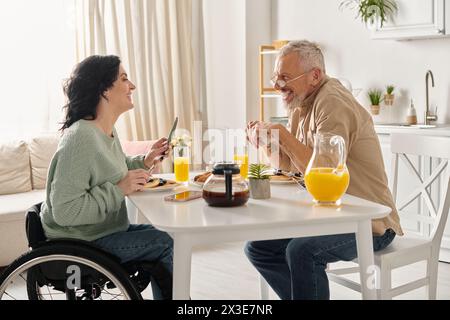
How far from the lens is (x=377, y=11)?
13.9 ft

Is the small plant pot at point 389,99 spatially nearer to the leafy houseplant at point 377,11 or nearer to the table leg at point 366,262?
the leafy houseplant at point 377,11

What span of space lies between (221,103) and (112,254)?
326 cm

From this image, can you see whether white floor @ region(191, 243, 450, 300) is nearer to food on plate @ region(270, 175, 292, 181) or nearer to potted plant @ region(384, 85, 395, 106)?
food on plate @ region(270, 175, 292, 181)

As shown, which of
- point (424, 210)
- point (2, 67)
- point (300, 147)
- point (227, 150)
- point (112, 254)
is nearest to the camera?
point (112, 254)

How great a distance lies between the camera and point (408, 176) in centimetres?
398

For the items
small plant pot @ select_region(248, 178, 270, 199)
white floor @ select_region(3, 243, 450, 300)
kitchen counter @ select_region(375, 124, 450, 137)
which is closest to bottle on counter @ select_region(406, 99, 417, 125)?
kitchen counter @ select_region(375, 124, 450, 137)

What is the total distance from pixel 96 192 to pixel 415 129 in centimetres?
239

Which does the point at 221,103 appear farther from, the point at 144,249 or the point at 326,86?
the point at 144,249

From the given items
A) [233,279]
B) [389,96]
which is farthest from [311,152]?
[389,96]

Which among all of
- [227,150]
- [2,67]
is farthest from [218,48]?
[2,67]

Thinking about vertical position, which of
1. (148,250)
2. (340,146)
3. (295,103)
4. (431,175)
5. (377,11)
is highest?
(377,11)

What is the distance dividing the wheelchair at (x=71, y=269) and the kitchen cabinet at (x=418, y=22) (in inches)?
102

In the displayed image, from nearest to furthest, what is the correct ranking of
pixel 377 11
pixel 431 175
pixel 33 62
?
pixel 431 175
pixel 377 11
pixel 33 62

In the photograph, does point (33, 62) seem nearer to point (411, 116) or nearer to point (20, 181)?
point (20, 181)
